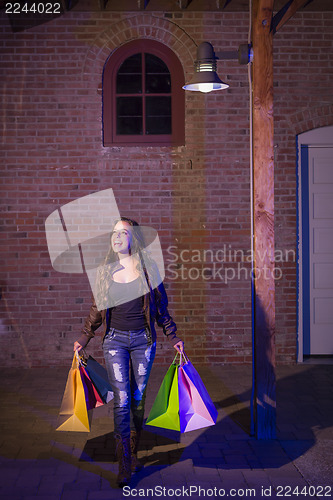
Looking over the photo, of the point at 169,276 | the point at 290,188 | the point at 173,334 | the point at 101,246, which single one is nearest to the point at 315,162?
the point at 290,188

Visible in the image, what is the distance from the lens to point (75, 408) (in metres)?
4.30

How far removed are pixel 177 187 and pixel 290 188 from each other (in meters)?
1.47

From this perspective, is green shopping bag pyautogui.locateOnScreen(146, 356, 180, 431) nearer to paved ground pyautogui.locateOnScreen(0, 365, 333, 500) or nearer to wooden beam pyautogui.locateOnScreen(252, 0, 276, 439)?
paved ground pyautogui.locateOnScreen(0, 365, 333, 500)

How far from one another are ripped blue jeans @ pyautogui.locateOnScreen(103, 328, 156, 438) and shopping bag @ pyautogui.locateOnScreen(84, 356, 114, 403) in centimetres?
26

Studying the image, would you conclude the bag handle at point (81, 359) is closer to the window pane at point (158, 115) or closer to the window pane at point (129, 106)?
the window pane at point (158, 115)

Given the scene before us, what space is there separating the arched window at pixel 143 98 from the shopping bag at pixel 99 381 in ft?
11.9

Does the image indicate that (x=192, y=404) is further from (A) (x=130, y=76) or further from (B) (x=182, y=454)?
(A) (x=130, y=76)

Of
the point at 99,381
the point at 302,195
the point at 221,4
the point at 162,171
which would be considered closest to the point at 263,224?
the point at 99,381

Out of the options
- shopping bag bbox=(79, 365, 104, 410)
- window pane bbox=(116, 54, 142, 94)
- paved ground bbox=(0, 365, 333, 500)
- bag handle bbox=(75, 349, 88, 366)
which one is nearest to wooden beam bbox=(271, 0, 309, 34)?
window pane bbox=(116, 54, 142, 94)

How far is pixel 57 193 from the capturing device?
7.32 metres

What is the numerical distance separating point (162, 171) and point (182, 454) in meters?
3.78

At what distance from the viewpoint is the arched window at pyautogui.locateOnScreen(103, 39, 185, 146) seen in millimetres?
7340

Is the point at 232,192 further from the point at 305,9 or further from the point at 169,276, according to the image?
the point at 305,9

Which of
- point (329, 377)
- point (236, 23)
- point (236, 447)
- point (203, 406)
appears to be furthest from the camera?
point (236, 23)
